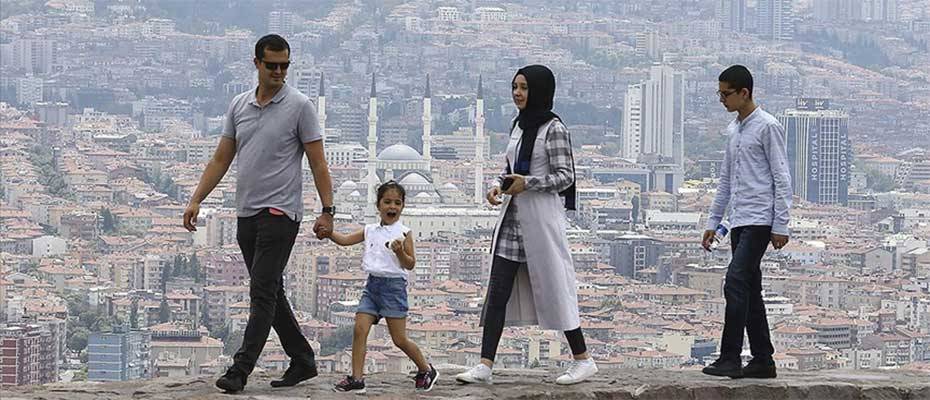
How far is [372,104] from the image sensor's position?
4941 cm

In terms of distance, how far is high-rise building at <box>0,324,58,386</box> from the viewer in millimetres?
19789

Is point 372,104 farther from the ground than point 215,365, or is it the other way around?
point 372,104

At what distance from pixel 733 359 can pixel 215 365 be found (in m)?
17.1

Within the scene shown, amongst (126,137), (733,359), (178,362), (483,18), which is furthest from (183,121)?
(733,359)

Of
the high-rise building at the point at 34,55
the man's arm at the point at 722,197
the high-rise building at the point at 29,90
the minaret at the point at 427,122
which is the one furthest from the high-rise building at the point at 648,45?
the man's arm at the point at 722,197

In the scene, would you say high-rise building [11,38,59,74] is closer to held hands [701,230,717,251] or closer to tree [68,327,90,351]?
tree [68,327,90,351]

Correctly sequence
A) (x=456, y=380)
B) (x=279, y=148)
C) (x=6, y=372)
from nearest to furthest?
(x=279, y=148), (x=456, y=380), (x=6, y=372)

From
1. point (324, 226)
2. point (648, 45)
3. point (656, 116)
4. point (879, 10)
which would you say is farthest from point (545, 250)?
point (879, 10)

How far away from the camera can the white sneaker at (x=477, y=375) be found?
363cm

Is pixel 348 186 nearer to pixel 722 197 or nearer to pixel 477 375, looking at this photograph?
pixel 722 197

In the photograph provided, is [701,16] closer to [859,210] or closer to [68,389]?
[859,210]

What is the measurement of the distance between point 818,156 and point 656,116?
6887 millimetres

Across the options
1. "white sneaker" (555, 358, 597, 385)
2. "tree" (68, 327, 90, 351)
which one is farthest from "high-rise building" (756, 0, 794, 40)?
"white sneaker" (555, 358, 597, 385)

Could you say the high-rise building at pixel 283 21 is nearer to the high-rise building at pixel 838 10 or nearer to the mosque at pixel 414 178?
the mosque at pixel 414 178
